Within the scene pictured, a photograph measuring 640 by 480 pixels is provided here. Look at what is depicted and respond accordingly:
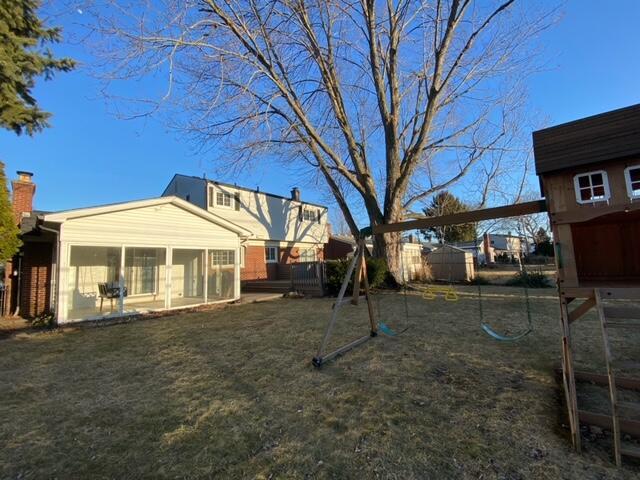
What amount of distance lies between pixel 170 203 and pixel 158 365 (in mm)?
7040

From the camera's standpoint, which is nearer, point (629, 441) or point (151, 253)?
point (629, 441)

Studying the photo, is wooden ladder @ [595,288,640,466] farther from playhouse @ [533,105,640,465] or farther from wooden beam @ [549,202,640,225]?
wooden beam @ [549,202,640,225]

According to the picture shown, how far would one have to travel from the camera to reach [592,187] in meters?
3.80

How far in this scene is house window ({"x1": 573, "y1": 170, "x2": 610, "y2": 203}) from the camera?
3738 millimetres

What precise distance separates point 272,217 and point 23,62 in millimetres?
14640

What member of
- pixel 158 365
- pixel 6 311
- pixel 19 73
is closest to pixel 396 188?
pixel 158 365

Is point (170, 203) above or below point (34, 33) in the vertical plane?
below

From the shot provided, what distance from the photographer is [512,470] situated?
8.85 feet

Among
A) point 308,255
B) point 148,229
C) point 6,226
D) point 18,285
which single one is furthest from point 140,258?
→ point 308,255

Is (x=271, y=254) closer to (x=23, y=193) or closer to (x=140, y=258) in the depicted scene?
(x=140, y=258)

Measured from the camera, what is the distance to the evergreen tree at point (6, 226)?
840 cm

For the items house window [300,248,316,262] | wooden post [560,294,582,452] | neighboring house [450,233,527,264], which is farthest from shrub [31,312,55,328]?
neighboring house [450,233,527,264]

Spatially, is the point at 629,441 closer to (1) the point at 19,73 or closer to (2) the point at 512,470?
(2) the point at 512,470

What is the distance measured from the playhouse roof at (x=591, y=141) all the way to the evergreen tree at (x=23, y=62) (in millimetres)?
12930
